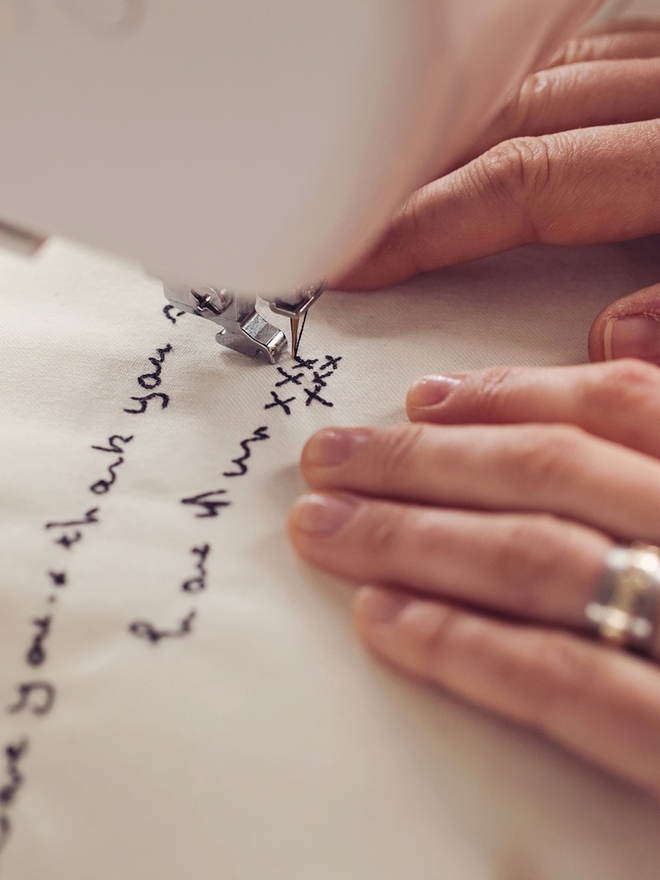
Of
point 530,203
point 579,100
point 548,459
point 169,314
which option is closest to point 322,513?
point 548,459

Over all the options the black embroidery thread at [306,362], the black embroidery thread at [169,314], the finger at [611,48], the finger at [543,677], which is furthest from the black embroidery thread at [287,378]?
the finger at [611,48]

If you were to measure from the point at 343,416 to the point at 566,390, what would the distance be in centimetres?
18

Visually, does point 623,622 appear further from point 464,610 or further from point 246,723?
point 246,723

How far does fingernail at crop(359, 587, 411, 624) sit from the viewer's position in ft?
1.37

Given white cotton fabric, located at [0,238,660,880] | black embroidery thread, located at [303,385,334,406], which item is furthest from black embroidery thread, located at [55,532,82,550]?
black embroidery thread, located at [303,385,334,406]

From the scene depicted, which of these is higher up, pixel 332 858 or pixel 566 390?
pixel 566 390

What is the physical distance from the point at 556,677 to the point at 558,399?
214 millimetres

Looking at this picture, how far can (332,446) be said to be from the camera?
494mm

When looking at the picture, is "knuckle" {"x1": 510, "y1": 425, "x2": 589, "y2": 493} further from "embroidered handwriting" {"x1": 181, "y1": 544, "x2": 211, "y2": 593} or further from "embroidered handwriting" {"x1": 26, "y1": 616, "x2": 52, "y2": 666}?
"embroidered handwriting" {"x1": 26, "y1": 616, "x2": 52, "y2": 666}

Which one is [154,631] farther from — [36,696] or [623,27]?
[623,27]

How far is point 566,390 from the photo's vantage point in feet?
1.67

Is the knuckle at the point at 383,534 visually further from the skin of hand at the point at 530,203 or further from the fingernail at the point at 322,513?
the skin of hand at the point at 530,203

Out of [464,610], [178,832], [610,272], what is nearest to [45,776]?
[178,832]

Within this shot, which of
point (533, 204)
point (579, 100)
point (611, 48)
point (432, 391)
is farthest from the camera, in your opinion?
point (611, 48)
